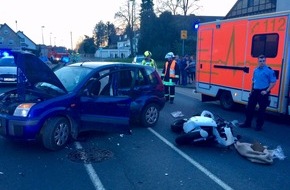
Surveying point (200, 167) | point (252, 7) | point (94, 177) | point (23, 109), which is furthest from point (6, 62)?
point (252, 7)

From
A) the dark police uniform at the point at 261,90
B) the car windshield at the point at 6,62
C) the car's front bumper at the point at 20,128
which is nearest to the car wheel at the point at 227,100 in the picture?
the dark police uniform at the point at 261,90

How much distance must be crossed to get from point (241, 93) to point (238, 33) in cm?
178

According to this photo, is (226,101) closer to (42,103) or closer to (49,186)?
(42,103)

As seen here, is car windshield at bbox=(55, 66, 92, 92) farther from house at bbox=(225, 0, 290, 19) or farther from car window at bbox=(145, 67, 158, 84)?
house at bbox=(225, 0, 290, 19)

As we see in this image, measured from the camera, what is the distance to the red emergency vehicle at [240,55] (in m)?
7.83

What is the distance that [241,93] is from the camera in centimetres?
918

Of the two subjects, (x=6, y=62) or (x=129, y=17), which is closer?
(x=6, y=62)

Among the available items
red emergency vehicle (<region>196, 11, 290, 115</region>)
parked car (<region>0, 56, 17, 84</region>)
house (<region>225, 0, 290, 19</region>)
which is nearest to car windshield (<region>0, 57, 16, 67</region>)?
parked car (<region>0, 56, 17, 84</region>)

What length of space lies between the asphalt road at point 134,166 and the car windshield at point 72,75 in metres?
1.13

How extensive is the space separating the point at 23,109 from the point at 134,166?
2.08 m

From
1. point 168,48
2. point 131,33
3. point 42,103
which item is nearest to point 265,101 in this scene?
point 42,103

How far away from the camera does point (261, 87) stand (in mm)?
7434

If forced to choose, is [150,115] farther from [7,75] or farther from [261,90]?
[7,75]

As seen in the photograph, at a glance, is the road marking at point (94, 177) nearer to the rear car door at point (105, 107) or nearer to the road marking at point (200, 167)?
the rear car door at point (105, 107)
